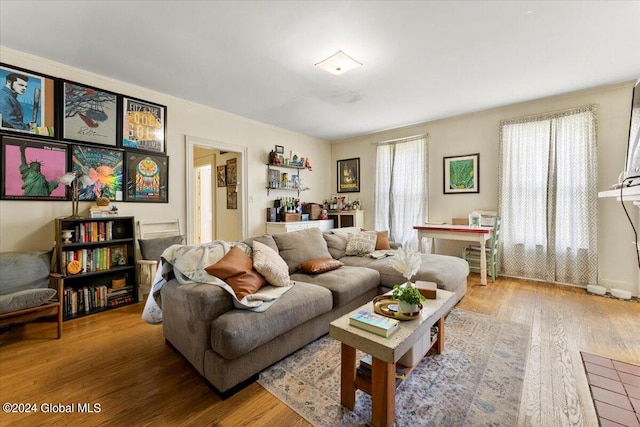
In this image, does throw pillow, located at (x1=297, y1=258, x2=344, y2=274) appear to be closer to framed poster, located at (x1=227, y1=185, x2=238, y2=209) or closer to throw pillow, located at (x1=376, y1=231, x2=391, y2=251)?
throw pillow, located at (x1=376, y1=231, x2=391, y2=251)

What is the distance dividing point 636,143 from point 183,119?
449 cm

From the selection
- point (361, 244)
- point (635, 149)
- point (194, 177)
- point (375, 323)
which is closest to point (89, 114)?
point (194, 177)

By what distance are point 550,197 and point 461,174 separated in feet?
3.92

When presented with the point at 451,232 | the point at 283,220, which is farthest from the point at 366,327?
the point at 283,220

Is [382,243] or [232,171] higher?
[232,171]

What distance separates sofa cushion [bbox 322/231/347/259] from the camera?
11.1ft

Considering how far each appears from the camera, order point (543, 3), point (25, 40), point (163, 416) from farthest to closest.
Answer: point (25, 40) → point (543, 3) → point (163, 416)

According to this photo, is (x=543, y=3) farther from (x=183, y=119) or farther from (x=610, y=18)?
(x=183, y=119)

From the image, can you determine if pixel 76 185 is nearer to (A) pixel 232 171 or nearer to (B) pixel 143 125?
(B) pixel 143 125

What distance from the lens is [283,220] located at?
4809 mm

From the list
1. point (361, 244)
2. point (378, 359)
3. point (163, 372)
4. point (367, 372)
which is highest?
point (361, 244)

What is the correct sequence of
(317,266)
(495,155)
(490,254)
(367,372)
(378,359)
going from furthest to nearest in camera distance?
(495,155)
(490,254)
(317,266)
(367,372)
(378,359)

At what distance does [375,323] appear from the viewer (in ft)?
4.55

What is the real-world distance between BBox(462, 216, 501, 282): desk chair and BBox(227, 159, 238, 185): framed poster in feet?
13.2
